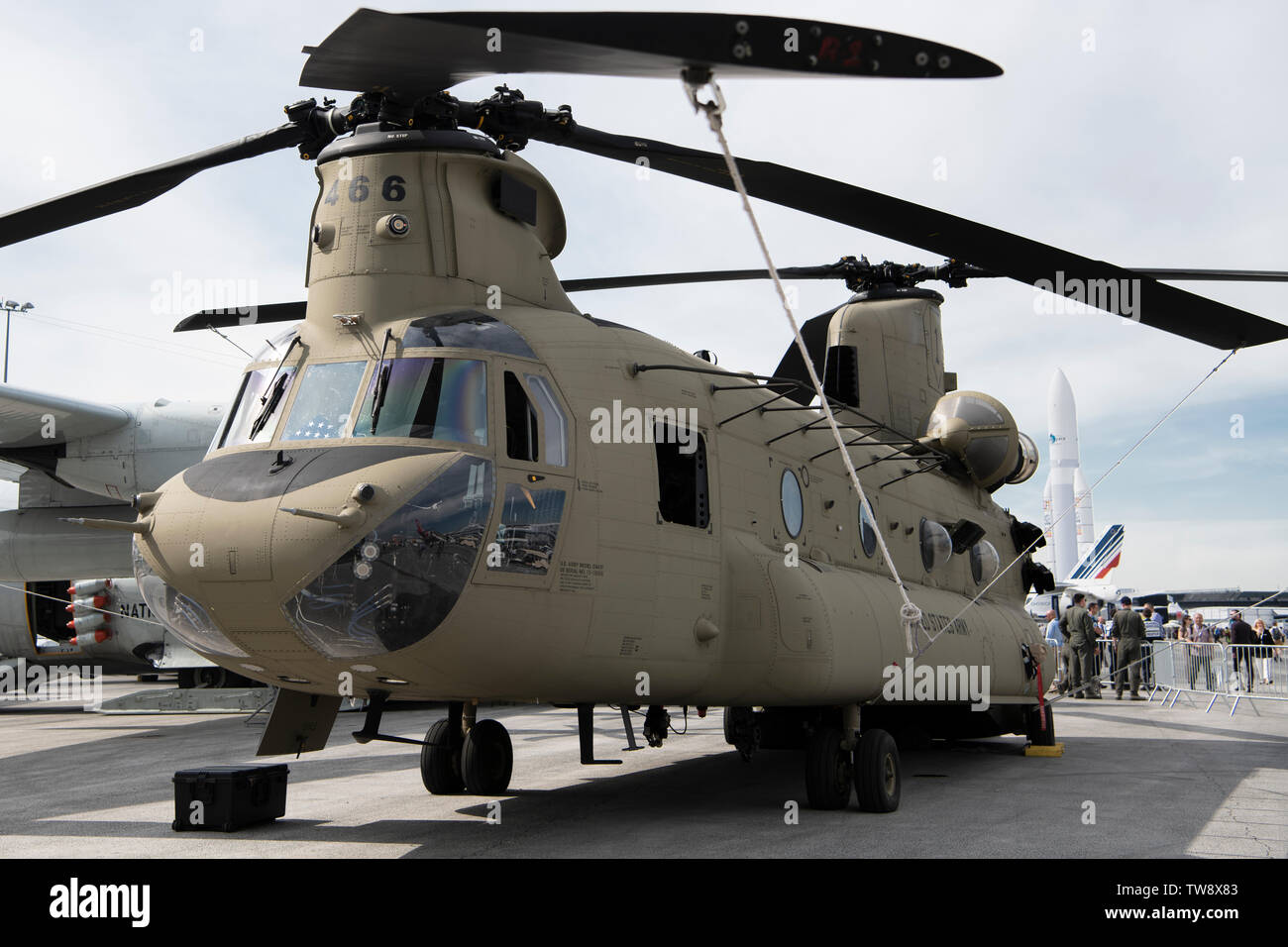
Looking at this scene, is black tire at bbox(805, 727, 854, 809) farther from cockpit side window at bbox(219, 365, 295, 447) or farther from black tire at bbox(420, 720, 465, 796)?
cockpit side window at bbox(219, 365, 295, 447)

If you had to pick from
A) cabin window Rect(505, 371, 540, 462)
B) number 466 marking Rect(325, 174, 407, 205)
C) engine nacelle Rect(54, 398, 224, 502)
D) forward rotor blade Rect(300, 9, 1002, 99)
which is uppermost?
number 466 marking Rect(325, 174, 407, 205)

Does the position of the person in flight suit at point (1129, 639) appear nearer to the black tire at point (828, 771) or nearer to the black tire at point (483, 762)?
the black tire at point (828, 771)

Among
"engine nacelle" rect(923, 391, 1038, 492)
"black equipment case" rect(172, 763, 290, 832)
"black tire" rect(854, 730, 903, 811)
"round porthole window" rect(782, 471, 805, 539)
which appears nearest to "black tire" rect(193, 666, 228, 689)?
"black equipment case" rect(172, 763, 290, 832)

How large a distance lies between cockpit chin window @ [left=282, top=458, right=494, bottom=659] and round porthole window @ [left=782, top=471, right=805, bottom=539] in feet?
12.9

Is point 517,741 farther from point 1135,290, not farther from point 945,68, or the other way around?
point 945,68

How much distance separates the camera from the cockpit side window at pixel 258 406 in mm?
7469

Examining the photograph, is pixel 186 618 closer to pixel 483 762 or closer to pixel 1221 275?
pixel 483 762

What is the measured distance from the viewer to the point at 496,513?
22.9 ft

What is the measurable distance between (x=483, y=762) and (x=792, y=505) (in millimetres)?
3813

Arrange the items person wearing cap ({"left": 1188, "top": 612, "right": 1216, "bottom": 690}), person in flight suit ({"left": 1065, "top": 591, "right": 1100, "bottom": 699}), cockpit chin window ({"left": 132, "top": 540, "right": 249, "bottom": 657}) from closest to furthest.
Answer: cockpit chin window ({"left": 132, "top": 540, "right": 249, "bottom": 657}) → person wearing cap ({"left": 1188, "top": 612, "right": 1216, "bottom": 690}) → person in flight suit ({"left": 1065, "top": 591, "right": 1100, "bottom": 699})

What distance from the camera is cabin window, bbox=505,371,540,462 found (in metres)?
7.28

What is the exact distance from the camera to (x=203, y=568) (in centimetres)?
671

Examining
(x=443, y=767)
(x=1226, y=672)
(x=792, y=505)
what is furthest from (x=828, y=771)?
(x=1226, y=672)
